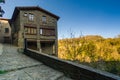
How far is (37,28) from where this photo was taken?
31031 millimetres

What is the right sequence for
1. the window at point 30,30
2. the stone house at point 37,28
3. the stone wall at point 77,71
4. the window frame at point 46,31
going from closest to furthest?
the stone wall at point 77,71 → the stone house at point 37,28 → the window at point 30,30 → the window frame at point 46,31

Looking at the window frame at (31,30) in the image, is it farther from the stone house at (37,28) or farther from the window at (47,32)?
the window at (47,32)

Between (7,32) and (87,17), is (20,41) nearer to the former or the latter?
(87,17)

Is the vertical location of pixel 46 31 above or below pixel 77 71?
above

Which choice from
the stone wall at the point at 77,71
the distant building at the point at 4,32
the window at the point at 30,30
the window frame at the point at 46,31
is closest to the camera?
the stone wall at the point at 77,71

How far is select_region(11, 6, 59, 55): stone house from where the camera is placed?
29.2m

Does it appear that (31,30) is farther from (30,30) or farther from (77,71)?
(77,71)

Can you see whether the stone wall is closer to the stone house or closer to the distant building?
the stone house

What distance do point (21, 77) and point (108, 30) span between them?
32.7m

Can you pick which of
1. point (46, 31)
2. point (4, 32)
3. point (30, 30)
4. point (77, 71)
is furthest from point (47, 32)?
point (77, 71)

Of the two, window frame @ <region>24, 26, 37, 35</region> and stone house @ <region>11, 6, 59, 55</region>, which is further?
window frame @ <region>24, 26, 37, 35</region>

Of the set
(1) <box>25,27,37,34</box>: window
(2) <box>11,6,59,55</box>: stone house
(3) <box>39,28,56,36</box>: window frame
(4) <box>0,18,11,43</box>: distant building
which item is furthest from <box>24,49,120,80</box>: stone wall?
(4) <box>0,18,11,43</box>: distant building

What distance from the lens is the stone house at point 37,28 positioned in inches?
1151

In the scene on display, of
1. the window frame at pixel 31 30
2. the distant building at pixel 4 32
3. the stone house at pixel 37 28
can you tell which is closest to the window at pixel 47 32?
the stone house at pixel 37 28
